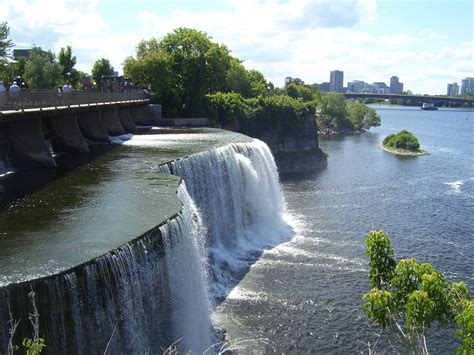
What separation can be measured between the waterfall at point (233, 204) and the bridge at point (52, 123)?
693 cm

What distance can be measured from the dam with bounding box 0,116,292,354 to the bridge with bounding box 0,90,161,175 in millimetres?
2443

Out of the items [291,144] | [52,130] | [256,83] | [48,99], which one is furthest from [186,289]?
[256,83]

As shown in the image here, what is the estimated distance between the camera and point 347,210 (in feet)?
128

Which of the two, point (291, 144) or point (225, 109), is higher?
point (225, 109)

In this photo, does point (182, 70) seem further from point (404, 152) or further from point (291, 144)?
point (404, 152)

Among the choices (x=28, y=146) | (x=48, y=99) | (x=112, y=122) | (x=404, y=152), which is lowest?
(x=404, y=152)

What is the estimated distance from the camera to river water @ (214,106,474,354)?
19516 millimetres

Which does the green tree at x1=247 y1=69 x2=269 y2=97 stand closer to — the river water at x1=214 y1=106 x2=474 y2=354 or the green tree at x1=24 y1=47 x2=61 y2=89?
the river water at x1=214 y1=106 x2=474 y2=354

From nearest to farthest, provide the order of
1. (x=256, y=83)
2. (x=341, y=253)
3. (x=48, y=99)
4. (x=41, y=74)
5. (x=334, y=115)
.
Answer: (x=48, y=99)
(x=341, y=253)
(x=41, y=74)
(x=256, y=83)
(x=334, y=115)

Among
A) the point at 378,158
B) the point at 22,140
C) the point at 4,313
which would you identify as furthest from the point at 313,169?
the point at 4,313

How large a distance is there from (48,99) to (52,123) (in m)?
3.78

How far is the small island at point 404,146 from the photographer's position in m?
74.1

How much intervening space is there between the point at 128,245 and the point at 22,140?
570 inches

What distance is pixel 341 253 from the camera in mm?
28219
